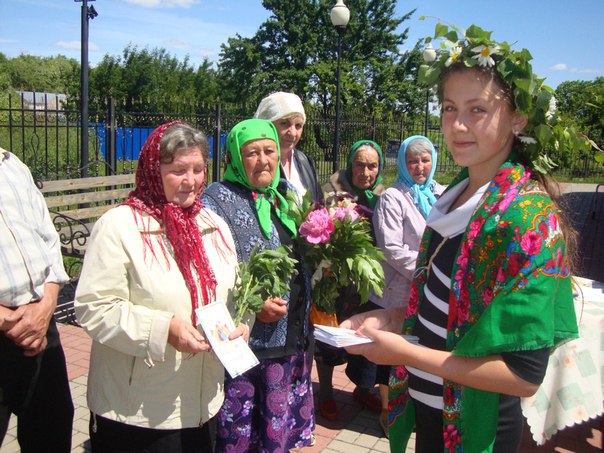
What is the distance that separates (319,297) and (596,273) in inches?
291

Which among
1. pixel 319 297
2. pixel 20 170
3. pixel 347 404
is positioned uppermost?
pixel 20 170

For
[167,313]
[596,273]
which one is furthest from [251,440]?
[596,273]

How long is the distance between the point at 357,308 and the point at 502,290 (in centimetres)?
245

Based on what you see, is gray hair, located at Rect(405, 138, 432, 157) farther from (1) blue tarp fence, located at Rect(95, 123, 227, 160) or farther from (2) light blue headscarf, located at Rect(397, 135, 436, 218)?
(1) blue tarp fence, located at Rect(95, 123, 227, 160)

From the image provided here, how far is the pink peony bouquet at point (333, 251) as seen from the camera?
270cm

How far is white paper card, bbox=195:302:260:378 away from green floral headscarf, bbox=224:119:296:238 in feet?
2.30

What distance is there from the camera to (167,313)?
201cm

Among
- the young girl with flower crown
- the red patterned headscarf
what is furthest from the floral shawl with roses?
the red patterned headscarf

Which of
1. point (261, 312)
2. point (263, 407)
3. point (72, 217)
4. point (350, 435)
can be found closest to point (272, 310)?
point (261, 312)

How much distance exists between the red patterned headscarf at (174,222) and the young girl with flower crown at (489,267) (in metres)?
0.71

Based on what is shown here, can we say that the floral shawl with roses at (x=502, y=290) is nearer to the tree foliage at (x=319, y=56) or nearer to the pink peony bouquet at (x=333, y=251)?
the pink peony bouquet at (x=333, y=251)

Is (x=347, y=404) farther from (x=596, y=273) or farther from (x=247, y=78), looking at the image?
(x=247, y=78)

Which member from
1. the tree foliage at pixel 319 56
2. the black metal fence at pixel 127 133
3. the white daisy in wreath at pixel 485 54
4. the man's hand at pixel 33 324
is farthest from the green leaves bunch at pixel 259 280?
the tree foliage at pixel 319 56

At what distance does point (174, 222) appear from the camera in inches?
83.7
